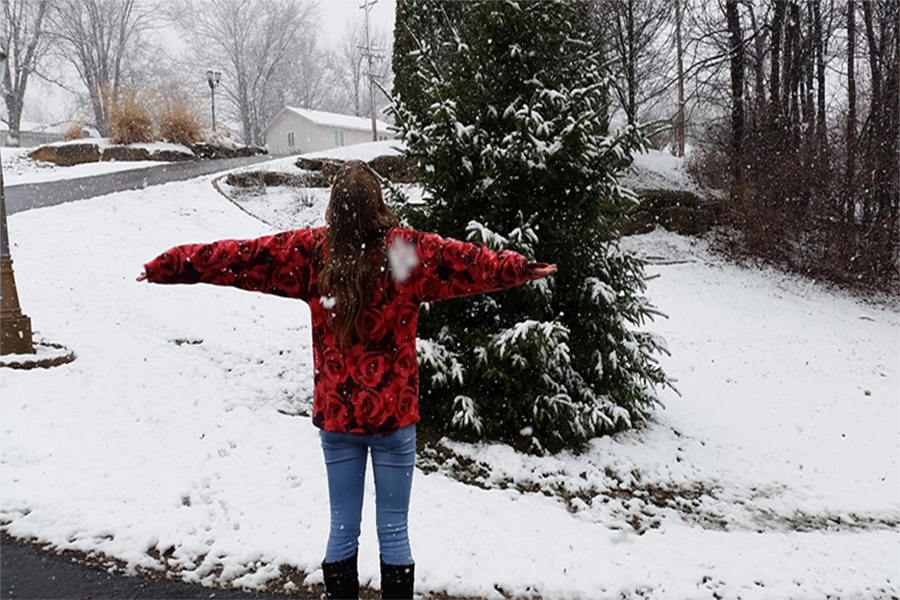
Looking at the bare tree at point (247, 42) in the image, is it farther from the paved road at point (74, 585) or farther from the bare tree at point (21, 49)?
the paved road at point (74, 585)

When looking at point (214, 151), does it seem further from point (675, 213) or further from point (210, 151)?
point (675, 213)

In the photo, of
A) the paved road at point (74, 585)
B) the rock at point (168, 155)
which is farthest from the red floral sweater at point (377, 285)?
the rock at point (168, 155)

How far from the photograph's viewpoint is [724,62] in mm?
18969

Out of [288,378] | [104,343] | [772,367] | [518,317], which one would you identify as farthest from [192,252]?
[772,367]

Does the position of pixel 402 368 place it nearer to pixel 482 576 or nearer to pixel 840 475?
pixel 482 576

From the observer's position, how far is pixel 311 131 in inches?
1773

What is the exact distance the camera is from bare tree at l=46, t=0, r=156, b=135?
1524 inches

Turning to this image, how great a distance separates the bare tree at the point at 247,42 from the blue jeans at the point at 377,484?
5111 centimetres

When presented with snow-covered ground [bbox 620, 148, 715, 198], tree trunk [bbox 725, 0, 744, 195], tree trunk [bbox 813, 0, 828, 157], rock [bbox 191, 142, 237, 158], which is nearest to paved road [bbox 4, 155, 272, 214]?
rock [bbox 191, 142, 237, 158]

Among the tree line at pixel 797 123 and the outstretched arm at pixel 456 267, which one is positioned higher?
the tree line at pixel 797 123

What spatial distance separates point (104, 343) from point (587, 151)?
5.60 meters

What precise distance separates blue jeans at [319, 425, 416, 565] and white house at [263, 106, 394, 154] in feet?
141

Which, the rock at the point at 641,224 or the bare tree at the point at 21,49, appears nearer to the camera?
the rock at the point at 641,224

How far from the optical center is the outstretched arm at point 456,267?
7.99 ft
